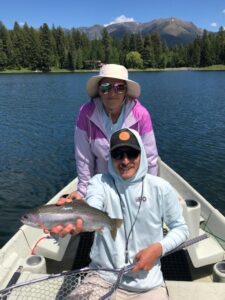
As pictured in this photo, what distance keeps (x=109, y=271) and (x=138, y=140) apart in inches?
53.2

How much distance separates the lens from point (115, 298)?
3469 millimetres

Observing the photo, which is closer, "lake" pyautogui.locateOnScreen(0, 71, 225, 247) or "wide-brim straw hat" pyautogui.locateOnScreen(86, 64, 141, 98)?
"wide-brim straw hat" pyautogui.locateOnScreen(86, 64, 141, 98)

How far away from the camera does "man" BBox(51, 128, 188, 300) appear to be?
11.4 ft

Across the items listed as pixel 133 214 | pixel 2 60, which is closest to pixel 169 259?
pixel 133 214

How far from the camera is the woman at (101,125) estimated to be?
4.88 meters

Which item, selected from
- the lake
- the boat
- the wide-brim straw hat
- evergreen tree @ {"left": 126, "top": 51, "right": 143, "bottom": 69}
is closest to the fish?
the boat

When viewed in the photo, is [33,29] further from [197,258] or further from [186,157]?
[197,258]

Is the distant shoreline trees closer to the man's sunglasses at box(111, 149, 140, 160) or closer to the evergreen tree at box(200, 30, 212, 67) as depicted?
the evergreen tree at box(200, 30, 212, 67)

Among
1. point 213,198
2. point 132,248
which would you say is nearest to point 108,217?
point 132,248

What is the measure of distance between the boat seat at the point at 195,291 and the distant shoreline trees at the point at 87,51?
130377mm

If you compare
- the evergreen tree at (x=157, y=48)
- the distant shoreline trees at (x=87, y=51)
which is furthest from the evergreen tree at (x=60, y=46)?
the evergreen tree at (x=157, y=48)

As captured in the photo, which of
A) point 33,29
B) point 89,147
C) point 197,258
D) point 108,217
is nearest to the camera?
point 108,217

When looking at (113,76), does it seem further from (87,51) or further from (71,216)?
(87,51)

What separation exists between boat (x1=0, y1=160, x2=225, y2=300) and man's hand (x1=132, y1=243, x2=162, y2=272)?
1281 mm
